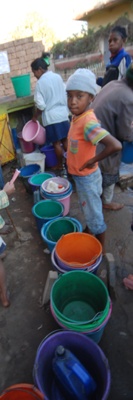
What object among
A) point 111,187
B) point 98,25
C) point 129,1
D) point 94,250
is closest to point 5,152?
point 111,187

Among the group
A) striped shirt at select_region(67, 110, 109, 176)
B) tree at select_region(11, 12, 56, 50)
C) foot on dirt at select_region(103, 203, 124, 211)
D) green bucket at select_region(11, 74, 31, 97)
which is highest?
tree at select_region(11, 12, 56, 50)

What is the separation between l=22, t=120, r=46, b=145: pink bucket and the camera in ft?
14.2

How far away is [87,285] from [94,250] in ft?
1.10

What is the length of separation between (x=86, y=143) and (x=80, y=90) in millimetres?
396

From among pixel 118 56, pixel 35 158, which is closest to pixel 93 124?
pixel 118 56

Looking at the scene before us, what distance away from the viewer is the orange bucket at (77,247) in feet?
7.19

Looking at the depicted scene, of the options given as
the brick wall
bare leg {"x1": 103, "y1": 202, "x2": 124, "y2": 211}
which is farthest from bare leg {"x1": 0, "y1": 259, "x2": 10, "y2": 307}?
the brick wall

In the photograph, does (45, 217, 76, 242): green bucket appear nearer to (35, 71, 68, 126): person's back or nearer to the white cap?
the white cap

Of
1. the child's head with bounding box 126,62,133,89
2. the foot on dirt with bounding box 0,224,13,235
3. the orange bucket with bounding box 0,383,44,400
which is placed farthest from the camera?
the foot on dirt with bounding box 0,224,13,235

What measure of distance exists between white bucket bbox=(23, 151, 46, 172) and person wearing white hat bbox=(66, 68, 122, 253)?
6.65 feet

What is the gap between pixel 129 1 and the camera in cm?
1016

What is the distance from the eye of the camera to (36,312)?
2.21 meters

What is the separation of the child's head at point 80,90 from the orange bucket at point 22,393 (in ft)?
5.86

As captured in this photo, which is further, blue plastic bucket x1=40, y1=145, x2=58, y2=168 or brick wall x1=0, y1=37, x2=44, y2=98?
brick wall x1=0, y1=37, x2=44, y2=98
